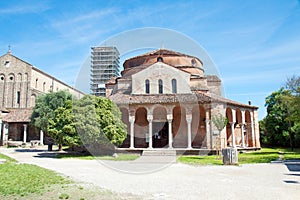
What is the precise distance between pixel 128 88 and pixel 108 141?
10732mm

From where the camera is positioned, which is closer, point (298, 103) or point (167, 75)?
point (298, 103)

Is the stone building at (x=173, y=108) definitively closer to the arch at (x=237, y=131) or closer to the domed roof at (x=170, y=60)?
the domed roof at (x=170, y=60)

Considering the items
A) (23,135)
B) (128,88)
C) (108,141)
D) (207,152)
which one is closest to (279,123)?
(207,152)

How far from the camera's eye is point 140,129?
94.7ft

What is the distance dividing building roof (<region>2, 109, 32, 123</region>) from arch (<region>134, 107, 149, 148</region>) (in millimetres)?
18653

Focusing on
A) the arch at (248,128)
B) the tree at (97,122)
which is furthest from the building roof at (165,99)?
the arch at (248,128)

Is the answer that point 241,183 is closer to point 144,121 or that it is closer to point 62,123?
point 62,123

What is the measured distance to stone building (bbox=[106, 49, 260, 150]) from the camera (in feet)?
83.8

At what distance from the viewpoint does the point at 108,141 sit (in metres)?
21.8

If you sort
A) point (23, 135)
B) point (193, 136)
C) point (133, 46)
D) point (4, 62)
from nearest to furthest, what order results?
point (133, 46) < point (193, 136) < point (23, 135) < point (4, 62)

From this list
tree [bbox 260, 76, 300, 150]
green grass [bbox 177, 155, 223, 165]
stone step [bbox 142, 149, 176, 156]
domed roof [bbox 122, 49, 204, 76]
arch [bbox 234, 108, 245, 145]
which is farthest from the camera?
tree [bbox 260, 76, 300, 150]

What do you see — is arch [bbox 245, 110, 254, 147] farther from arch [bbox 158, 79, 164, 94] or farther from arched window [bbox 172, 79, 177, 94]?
arch [bbox 158, 79, 164, 94]

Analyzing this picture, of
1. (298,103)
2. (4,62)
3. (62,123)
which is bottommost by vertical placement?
(62,123)

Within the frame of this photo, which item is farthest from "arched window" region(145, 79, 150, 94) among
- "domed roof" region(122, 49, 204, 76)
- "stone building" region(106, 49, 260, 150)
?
"domed roof" region(122, 49, 204, 76)
